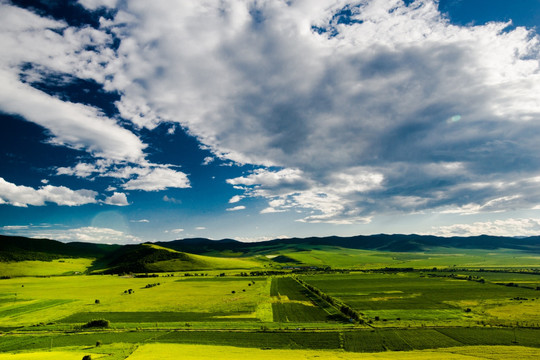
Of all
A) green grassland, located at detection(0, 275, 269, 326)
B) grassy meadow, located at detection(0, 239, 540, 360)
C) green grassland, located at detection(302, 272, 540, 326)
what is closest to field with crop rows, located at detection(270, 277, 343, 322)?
grassy meadow, located at detection(0, 239, 540, 360)

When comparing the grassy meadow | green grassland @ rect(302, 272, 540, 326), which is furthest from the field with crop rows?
green grassland @ rect(302, 272, 540, 326)

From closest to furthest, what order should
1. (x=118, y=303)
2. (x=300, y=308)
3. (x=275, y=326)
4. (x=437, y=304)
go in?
1. (x=275, y=326)
2. (x=300, y=308)
3. (x=437, y=304)
4. (x=118, y=303)

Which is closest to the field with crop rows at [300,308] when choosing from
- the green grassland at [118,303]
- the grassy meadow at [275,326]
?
the grassy meadow at [275,326]

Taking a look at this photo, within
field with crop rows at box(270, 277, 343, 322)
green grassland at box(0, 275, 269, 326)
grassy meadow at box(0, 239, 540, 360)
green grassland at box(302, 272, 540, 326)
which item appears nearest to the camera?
grassy meadow at box(0, 239, 540, 360)

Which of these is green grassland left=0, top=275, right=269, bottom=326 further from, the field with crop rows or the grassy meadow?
the field with crop rows

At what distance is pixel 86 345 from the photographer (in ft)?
201

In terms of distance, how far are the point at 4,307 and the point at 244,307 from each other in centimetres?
8596

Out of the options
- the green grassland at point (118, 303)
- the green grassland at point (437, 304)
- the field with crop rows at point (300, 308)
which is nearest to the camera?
the green grassland at point (437, 304)

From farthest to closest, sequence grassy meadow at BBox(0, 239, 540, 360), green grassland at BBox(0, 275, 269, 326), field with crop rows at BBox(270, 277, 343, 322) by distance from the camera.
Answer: green grassland at BBox(0, 275, 269, 326) < field with crop rows at BBox(270, 277, 343, 322) < grassy meadow at BBox(0, 239, 540, 360)

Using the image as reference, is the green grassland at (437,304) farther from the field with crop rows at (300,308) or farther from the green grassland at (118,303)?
the green grassland at (118,303)

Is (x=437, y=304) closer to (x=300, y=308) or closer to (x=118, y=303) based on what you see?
(x=300, y=308)

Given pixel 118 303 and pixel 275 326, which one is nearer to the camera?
pixel 275 326

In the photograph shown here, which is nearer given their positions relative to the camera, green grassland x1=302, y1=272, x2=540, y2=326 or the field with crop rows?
green grassland x1=302, y1=272, x2=540, y2=326

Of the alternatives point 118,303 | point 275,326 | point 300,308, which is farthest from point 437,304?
point 118,303
